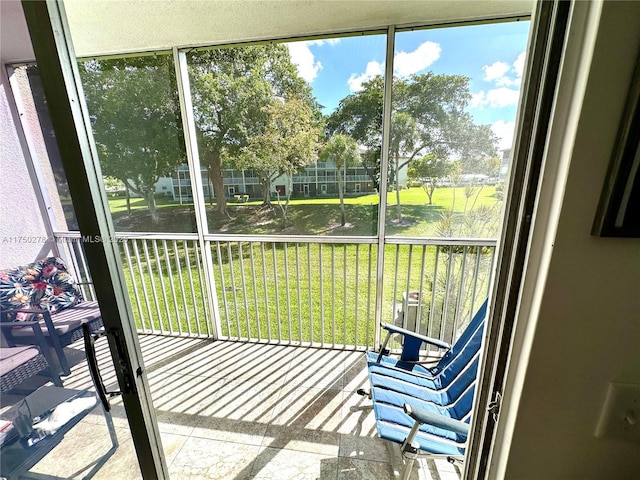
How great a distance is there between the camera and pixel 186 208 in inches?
89.5

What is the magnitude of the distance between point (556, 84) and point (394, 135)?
1.52m

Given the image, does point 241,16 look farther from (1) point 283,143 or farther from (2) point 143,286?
(2) point 143,286

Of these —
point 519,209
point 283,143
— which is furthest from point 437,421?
point 283,143

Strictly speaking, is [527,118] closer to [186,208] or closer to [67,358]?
Answer: [67,358]

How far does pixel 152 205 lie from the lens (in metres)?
2.13

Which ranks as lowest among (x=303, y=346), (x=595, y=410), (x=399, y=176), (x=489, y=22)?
(x=303, y=346)

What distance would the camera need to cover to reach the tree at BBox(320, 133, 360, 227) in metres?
1.98

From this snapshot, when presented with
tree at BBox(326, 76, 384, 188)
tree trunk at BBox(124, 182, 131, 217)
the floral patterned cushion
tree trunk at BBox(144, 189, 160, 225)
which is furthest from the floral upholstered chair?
tree at BBox(326, 76, 384, 188)

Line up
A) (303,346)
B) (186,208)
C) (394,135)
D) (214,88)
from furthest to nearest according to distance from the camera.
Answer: (303,346) → (186,208) → (214,88) → (394,135)

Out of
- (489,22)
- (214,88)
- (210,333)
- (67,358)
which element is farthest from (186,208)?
(489,22)

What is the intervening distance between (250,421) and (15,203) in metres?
1.70

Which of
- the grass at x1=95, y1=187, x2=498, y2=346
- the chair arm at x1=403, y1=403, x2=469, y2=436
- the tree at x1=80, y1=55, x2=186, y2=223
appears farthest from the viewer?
the grass at x1=95, y1=187, x2=498, y2=346

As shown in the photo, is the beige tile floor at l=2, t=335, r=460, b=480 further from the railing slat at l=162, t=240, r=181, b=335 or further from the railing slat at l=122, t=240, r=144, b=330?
the railing slat at l=122, t=240, r=144, b=330

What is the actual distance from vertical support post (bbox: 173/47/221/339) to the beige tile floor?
1.61 ft
